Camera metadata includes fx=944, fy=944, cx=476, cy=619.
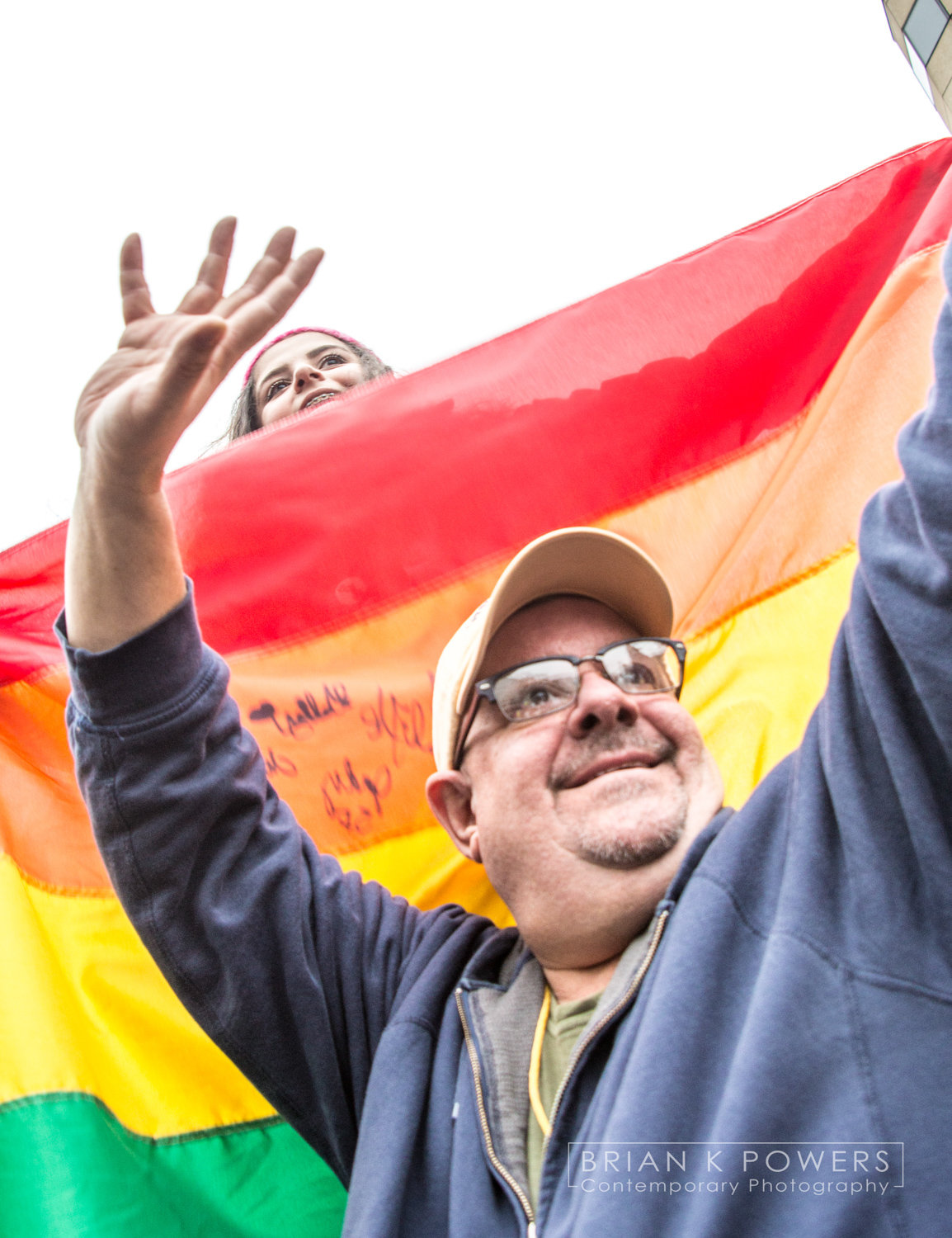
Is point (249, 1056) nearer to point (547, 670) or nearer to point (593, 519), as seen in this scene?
point (547, 670)

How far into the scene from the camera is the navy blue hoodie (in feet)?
3.54

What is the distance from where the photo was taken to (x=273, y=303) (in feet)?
4.71

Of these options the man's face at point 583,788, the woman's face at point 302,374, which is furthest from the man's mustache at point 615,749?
the woman's face at point 302,374

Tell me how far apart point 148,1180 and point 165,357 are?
5.23 feet

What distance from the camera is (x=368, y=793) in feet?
7.72

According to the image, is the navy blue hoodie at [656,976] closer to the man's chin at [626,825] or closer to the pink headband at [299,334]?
the man's chin at [626,825]

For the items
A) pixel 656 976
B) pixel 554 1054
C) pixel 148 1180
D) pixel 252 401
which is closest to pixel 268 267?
pixel 656 976

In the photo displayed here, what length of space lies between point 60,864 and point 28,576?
76 cm

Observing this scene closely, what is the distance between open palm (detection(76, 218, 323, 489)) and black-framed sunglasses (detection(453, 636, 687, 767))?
2.37ft

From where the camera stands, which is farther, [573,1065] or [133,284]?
[133,284]

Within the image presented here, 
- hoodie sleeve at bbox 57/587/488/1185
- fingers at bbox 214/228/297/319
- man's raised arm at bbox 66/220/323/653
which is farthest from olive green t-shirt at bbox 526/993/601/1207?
fingers at bbox 214/228/297/319

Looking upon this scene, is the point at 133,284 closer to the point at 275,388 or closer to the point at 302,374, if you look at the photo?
the point at 302,374

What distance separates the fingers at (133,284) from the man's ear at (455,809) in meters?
1.02

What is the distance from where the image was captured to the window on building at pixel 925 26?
14.5m
